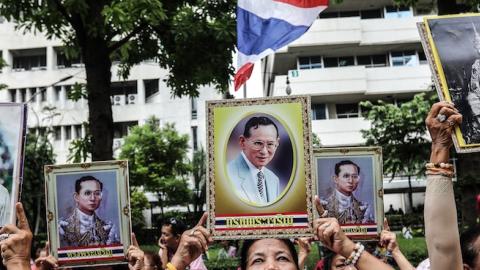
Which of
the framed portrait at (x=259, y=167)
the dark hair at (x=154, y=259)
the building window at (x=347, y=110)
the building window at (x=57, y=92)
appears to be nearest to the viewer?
the framed portrait at (x=259, y=167)

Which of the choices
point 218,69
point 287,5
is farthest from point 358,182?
point 218,69

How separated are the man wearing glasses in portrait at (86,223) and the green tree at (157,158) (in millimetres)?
23407

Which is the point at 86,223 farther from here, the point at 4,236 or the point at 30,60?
the point at 30,60

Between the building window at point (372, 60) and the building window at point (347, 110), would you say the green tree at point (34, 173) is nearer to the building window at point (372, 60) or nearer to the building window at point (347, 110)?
the building window at point (347, 110)

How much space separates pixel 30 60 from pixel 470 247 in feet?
117

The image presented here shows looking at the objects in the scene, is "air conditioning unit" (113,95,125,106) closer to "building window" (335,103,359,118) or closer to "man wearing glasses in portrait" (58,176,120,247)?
"building window" (335,103,359,118)

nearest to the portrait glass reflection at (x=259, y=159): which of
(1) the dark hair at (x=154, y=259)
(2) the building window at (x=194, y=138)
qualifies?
(1) the dark hair at (x=154, y=259)

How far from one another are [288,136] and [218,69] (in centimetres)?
522

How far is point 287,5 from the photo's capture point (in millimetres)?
4957

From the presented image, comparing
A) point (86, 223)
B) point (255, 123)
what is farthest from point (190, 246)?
point (86, 223)

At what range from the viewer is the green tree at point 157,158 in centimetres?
2730

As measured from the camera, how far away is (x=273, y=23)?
493cm

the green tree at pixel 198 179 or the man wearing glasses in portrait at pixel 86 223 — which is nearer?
the man wearing glasses in portrait at pixel 86 223

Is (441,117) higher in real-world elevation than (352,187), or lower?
higher
